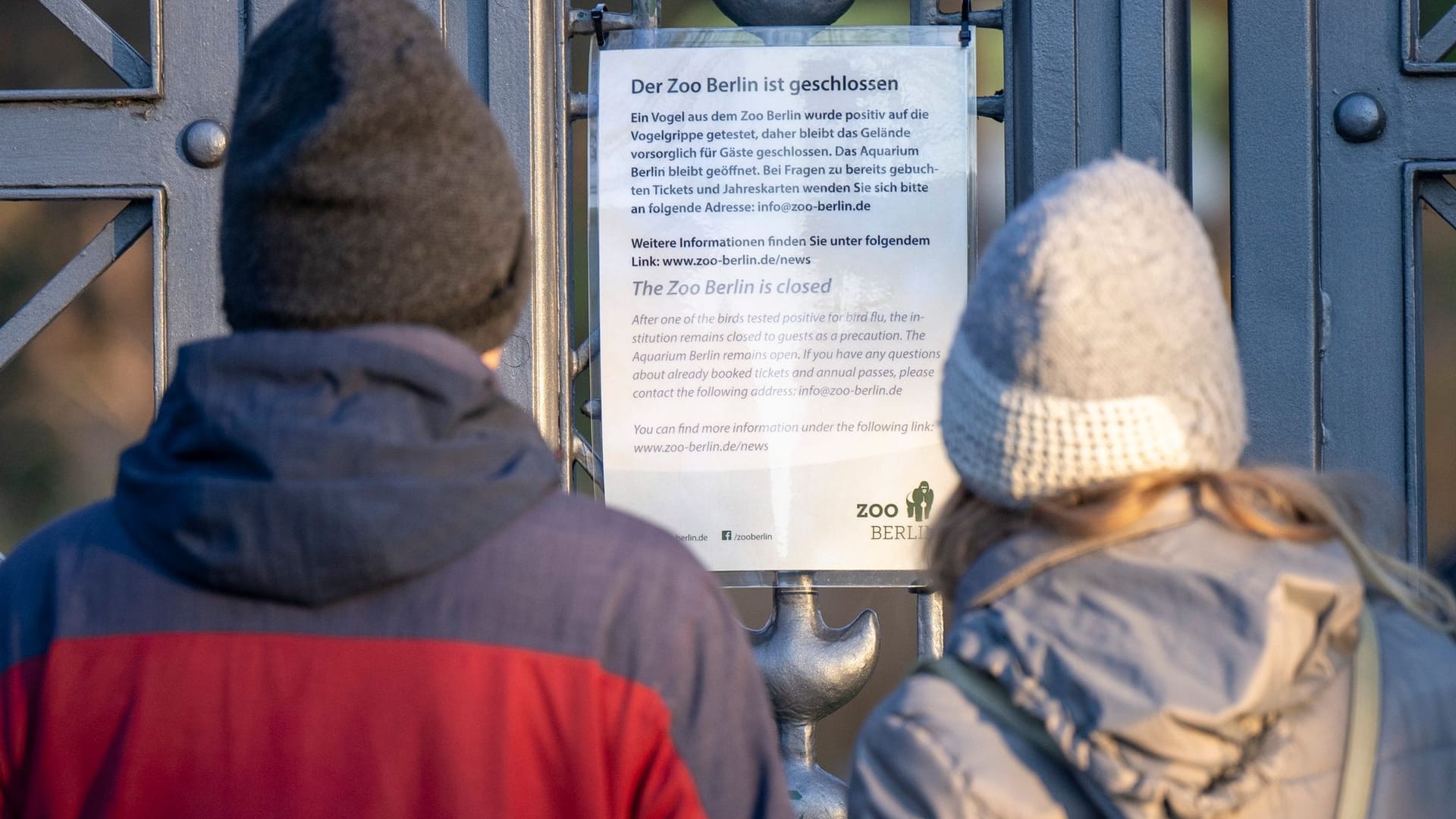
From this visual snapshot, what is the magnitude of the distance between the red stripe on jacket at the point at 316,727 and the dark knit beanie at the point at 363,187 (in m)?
0.25

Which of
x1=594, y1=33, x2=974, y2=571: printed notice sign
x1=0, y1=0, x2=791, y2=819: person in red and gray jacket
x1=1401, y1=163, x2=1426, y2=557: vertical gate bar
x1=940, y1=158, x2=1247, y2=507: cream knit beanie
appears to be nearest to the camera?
x1=0, y1=0, x2=791, y2=819: person in red and gray jacket

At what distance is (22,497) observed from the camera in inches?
102

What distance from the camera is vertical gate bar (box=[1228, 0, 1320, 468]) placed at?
2152 millimetres

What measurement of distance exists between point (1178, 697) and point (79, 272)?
6.45 ft

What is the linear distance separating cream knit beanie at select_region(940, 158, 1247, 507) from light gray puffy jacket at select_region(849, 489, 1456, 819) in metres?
0.07

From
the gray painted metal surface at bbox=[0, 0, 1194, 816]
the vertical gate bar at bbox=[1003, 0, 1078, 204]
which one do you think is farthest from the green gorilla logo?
the vertical gate bar at bbox=[1003, 0, 1078, 204]

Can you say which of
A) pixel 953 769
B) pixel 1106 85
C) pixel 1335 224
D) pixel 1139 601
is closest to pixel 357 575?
pixel 953 769

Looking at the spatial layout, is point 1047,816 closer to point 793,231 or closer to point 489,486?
point 489,486

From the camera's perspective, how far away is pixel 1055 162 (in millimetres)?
2201

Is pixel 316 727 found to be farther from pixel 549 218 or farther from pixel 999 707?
pixel 549 218

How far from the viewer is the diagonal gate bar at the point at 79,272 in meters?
2.36

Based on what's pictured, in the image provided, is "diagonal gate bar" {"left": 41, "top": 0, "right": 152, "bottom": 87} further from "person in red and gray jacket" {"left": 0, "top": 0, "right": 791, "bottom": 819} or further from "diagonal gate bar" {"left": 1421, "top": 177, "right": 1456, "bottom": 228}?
"diagonal gate bar" {"left": 1421, "top": 177, "right": 1456, "bottom": 228}

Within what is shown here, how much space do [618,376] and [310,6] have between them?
1.21 m

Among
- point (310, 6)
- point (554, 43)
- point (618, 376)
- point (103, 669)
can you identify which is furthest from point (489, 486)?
point (554, 43)
